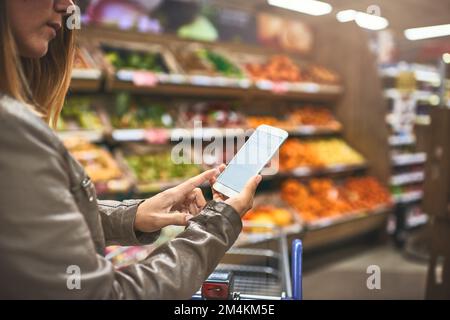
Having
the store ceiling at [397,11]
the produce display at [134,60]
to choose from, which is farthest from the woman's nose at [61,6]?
the store ceiling at [397,11]

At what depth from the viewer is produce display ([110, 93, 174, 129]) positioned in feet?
14.0

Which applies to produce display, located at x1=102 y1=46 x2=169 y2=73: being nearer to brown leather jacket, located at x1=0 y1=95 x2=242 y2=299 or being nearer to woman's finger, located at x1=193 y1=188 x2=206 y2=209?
woman's finger, located at x1=193 y1=188 x2=206 y2=209

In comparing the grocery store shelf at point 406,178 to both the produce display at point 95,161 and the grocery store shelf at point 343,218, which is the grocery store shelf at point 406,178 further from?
the produce display at point 95,161

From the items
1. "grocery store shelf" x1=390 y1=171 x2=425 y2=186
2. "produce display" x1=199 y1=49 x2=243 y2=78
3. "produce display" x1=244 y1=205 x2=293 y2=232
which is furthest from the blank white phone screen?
"grocery store shelf" x1=390 y1=171 x2=425 y2=186

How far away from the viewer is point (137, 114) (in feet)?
14.6

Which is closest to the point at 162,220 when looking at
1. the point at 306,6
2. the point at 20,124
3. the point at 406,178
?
the point at 20,124

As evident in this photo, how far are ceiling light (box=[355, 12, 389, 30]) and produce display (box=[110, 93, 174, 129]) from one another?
3095mm

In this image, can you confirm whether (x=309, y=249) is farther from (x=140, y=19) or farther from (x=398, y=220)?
(x=140, y=19)

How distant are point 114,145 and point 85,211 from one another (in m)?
3.53

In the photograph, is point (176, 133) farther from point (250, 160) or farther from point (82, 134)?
point (250, 160)

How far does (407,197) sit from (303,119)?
198 centimetres

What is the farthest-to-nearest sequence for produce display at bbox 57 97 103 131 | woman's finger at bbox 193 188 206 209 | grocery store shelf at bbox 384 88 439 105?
grocery store shelf at bbox 384 88 439 105
produce display at bbox 57 97 103 131
woman's finger at bbox 193 188 206 209

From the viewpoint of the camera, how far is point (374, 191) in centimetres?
592
